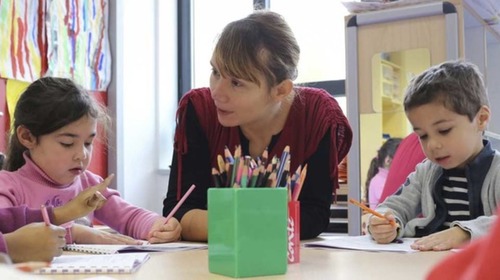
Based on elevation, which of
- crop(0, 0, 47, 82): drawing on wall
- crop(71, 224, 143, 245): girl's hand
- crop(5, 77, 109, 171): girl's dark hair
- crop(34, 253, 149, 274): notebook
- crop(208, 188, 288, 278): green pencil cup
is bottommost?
crop(71, 224, 143, 245): girl's hand

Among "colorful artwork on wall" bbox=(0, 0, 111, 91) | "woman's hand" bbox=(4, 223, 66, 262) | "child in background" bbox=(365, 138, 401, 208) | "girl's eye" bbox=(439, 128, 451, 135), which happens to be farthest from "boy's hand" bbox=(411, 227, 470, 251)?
"colorful artwork on wall" bbox=(0, 0, 111, 91)

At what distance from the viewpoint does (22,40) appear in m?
2.58

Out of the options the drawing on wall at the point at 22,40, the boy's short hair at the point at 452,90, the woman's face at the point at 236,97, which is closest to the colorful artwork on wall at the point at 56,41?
the drawing on wall at the point at 22,40

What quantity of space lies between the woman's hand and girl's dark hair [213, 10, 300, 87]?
47 centimetres

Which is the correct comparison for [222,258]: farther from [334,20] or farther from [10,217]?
[334,20]

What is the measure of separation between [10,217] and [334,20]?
2.48 meters

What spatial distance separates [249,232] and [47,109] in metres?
0.77

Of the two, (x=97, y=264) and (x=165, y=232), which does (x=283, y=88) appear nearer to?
(x=165, y=232)

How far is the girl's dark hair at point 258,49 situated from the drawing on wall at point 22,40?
1654 mm

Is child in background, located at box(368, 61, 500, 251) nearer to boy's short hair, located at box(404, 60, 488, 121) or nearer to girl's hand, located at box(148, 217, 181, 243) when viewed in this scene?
boy's short hair, located at box(404, 60, 488, 121)

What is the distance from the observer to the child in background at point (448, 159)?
119 cm

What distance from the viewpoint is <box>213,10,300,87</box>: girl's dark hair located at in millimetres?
1116

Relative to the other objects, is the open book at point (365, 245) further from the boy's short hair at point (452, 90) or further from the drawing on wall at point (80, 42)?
the drawing on wall at point (80, 42)

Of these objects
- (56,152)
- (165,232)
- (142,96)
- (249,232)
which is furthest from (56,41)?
(249,232)
